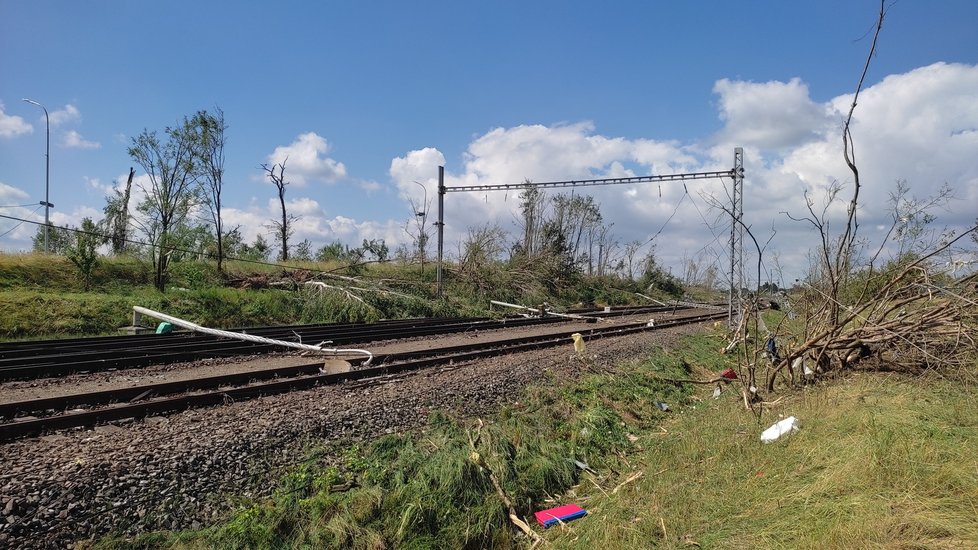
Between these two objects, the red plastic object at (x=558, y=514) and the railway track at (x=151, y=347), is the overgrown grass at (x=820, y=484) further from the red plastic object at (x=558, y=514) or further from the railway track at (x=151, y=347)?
the railway track at (x=151, y=347)

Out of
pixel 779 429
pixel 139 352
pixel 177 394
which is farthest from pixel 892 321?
pixel 139 352

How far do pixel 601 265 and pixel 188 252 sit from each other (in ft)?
107

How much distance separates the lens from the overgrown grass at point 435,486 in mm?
4527

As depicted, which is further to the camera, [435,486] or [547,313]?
[547,313]

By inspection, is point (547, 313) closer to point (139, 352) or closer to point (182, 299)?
point (182, 299)

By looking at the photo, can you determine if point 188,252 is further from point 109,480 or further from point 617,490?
point 617,490

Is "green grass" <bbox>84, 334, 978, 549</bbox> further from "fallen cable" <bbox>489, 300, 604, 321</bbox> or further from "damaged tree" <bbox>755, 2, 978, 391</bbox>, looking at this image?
"fallen cable" <bbox>489, 300, 604, 321</bbox>

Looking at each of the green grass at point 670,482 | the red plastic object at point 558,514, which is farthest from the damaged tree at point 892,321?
the red plastic object at point 558,514

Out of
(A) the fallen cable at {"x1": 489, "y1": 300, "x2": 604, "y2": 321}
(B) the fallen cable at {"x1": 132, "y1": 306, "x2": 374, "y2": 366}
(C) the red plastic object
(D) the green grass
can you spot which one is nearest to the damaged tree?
(D) the green grass

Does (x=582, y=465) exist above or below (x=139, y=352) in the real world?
below

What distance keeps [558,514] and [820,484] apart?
241cm

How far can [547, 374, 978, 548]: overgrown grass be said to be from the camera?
3.33 meters

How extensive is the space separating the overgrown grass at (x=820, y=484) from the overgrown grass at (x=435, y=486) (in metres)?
0.58

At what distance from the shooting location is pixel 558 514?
529 cm
